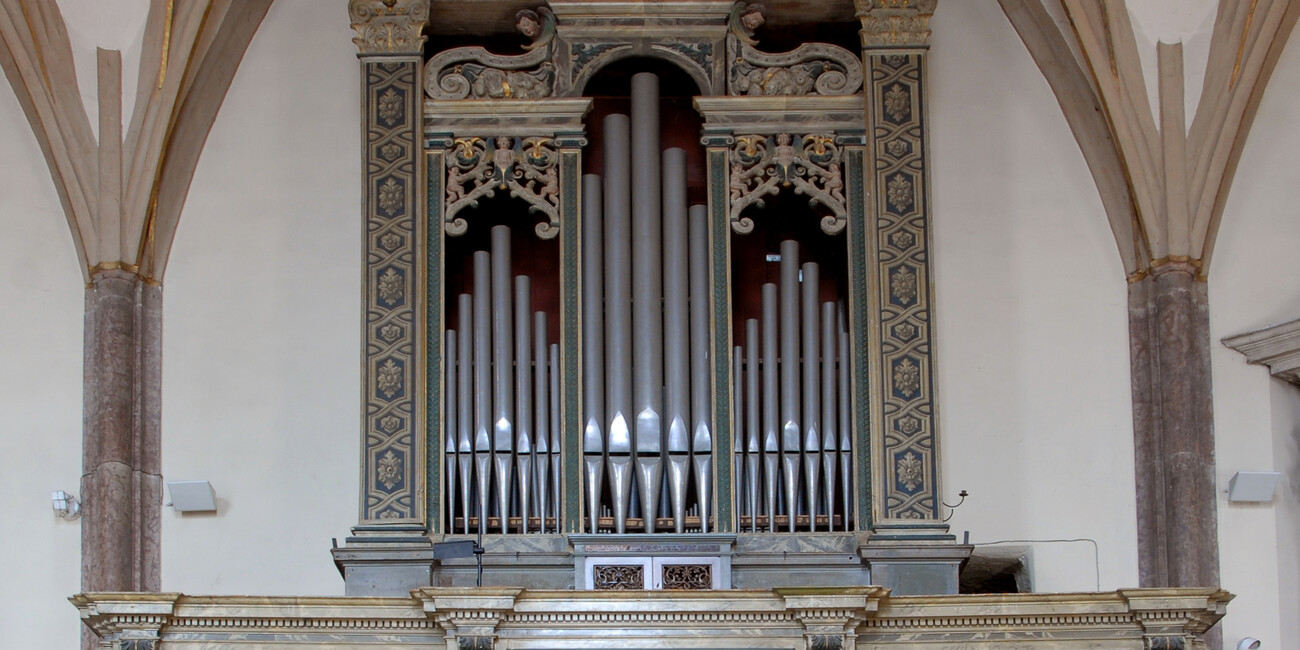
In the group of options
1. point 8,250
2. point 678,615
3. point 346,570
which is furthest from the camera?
point 8,250

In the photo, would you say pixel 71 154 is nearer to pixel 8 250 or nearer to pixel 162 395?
pixel 8 250

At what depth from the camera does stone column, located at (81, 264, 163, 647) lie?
12.7 meters

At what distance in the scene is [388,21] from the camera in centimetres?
1352

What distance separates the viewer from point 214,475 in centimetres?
1309

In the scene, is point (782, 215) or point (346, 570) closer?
point (346, 570)

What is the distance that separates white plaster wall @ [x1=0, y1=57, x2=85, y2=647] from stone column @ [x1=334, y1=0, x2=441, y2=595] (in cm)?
185

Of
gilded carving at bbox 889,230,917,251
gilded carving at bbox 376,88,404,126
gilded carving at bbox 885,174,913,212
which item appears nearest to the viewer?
gilded carving at bbox 889,230,917,251

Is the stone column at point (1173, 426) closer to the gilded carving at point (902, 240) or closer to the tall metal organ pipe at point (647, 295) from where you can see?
the gilded carving at point (902, 240)

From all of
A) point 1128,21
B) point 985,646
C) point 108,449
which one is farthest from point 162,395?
point 1128,21

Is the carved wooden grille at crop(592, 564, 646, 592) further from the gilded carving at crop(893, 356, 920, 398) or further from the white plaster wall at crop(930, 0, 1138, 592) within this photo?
the white plaster wall at crop(930, 0, 1138, 592)

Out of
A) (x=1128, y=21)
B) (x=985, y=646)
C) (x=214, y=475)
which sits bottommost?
(x=985, y=646)

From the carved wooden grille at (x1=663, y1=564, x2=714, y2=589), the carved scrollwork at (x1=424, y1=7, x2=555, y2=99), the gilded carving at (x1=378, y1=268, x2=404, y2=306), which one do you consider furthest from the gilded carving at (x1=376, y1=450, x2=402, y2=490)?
the carved scrollwork at (x1=424, y1=7, x2=555, y2=99)

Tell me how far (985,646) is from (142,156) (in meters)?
6.01

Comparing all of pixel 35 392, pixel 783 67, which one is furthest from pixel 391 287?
pixel 783 67
